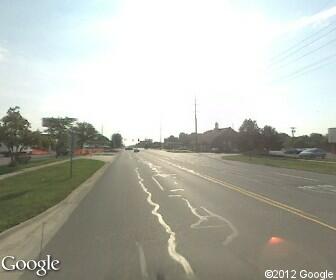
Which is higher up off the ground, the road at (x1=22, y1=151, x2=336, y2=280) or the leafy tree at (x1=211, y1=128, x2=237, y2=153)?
the leafy tree at (x1=211, y1=128, x2=237, y2=153)

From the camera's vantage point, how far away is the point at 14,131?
49938mm

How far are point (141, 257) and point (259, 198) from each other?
9.84m

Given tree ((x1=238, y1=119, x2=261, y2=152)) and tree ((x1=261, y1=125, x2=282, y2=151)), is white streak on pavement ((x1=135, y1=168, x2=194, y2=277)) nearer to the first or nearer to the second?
tree ((x1=238, y1=119, x2=261, y2=152))

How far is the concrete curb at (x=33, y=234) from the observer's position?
9.44 meters

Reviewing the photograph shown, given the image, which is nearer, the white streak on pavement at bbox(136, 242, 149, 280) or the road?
the white streak on pavement at bbox(136, 242, 149, 280)

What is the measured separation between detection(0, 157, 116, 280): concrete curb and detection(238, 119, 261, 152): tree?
210 ft

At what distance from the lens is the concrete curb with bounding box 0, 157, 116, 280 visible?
9.44 meters

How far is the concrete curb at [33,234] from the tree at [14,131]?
112ft

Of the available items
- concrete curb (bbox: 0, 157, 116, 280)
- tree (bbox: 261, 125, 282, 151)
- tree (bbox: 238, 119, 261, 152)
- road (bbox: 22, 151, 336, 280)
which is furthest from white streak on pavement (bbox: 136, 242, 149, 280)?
tree (bbox: 261, 125, 282, 151)

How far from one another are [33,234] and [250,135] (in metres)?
69.9

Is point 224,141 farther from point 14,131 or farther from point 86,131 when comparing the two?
point 14,131

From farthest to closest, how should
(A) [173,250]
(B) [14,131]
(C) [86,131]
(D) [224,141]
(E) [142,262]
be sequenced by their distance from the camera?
(C) [86,131], (D) [224,141], (B) [14,131], (A) [173,250], (E) [142,262]

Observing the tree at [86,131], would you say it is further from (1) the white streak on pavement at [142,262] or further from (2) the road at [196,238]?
(1) the white streak on pavement at [142,262]

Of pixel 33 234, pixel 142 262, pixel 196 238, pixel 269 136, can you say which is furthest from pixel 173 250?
pixel 269 136
